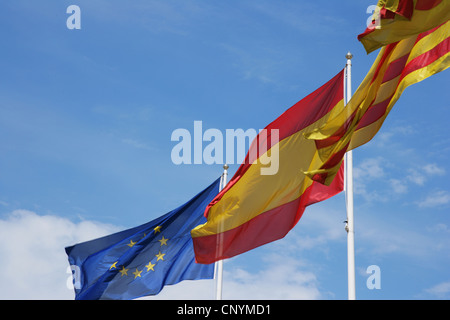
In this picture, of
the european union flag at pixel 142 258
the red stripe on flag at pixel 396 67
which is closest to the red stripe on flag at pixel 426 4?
the red stripe on flag at pixel 396 67

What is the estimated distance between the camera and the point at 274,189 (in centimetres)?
1557

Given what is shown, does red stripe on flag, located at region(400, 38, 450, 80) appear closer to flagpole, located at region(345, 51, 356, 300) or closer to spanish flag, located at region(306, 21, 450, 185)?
spanish flag, located at region(306, 21, 450, 185)

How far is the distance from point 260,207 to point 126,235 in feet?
19.7

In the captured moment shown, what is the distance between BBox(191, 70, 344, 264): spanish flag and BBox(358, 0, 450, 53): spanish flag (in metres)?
3.53

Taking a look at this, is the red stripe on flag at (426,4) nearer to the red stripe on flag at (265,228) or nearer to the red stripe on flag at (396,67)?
the red stripe on flag at (396,67)

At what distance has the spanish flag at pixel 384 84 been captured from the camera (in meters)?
13.5

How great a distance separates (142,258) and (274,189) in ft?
19.5

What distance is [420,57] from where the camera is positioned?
45.1 feet

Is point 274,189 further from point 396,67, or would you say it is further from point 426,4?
point 426,4

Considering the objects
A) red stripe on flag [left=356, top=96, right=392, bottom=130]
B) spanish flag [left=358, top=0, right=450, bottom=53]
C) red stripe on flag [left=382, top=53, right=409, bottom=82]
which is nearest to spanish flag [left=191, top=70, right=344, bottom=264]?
red stripe on flag [left=356, top=96, right=392, bottom=130]

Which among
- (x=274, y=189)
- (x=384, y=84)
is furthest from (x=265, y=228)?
(x=384, y=84)

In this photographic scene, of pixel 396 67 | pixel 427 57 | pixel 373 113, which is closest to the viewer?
pixel 427 57
